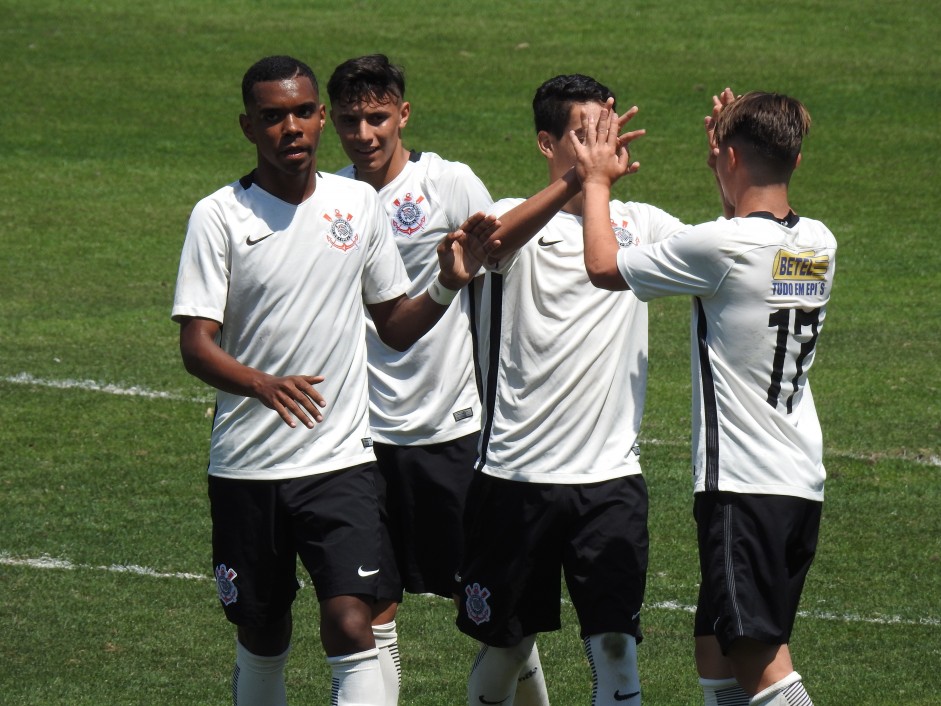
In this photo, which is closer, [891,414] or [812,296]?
[812,296]

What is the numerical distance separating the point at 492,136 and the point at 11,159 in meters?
5.91

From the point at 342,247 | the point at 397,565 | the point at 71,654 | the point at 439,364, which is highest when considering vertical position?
the point at 342,247

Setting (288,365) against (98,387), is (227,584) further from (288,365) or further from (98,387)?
(98,387)

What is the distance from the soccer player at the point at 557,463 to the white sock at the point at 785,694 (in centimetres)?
67

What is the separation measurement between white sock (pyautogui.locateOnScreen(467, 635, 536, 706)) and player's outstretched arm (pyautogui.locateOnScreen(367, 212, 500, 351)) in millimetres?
1158

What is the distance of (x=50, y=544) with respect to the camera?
8.28m

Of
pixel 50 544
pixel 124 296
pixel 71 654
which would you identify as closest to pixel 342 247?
pixel 71 654

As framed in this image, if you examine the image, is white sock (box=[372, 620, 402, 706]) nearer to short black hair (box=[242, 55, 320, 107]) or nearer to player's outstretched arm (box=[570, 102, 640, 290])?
player's outstretched arm (box=[570, 102, 640, 290])

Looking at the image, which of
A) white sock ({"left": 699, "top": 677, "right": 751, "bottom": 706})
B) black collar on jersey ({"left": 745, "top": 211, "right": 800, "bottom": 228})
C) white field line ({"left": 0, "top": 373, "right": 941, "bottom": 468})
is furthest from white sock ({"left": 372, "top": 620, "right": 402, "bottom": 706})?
white field line ({"left": 0, "top": 373, "right": 941, "bottom": 468})

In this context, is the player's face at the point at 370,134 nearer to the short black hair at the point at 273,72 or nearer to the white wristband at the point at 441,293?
the short black hair at the point at 273,72

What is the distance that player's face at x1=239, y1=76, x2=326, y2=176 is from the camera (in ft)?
18.0

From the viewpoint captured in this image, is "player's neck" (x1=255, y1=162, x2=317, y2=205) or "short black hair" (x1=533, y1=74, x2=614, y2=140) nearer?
"player's neck" (x1=255, y1=162, x2=317, y2=205)

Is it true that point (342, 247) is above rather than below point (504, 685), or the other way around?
above

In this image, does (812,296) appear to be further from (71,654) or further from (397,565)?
(71,654)
